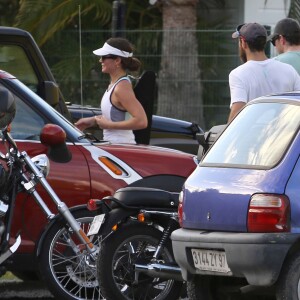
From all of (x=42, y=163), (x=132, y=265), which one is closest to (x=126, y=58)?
(x=42, y=163)

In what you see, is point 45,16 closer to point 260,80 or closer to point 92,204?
point 260,80

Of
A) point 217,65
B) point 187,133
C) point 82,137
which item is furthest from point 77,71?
point 82,137

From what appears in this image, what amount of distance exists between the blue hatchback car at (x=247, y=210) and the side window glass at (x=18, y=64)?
381cm

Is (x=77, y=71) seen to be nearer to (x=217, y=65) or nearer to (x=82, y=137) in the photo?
(x=217, y=65)

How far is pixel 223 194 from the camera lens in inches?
300

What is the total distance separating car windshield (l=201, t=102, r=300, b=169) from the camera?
7.64m

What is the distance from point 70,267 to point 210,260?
71.3 inches

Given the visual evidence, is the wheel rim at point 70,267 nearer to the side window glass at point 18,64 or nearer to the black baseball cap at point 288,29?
the black baseball cap at point 288,29

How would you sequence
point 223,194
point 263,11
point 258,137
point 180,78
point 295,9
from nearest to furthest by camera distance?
point 223,194 → point 258,137 → point 180,78 → point 295,9 → point 263,11

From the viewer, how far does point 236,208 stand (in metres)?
7.52

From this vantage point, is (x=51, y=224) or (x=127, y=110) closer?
(x=51, y=224)

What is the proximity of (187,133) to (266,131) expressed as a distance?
5.82m

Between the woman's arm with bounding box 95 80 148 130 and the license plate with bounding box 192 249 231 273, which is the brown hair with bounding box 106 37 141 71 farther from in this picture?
the license plate with bounding box 192 249 231 273

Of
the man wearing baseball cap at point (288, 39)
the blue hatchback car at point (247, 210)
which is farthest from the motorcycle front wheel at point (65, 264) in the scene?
the man wearing baseball cap at point (288, 39)
